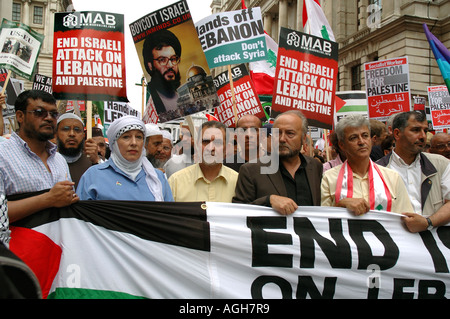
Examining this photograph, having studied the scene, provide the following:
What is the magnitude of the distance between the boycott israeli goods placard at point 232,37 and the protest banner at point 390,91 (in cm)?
281

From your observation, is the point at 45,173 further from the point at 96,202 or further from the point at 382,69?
the point at 382,69

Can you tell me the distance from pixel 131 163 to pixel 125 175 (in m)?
0.10

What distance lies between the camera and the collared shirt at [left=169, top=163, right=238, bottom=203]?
332 cm

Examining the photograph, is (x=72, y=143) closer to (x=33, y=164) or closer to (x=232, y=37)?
(x=33, y=164)

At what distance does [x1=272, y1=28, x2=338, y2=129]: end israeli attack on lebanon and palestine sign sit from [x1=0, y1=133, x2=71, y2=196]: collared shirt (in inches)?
128

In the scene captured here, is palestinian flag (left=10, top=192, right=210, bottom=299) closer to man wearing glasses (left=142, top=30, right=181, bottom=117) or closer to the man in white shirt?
the man in white shirt

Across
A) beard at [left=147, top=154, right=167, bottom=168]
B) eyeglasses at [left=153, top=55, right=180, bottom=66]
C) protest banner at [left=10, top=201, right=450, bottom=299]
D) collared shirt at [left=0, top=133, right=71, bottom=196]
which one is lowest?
protest banner at [left=10, top=201, right=450, bottom=299]

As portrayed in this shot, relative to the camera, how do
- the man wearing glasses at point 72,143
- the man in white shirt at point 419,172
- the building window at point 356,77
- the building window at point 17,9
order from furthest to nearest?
the building window at point 17,9, the building window at point 356,77, the man wearing glasses at point 72,143, the man in white shirt at point 419,172

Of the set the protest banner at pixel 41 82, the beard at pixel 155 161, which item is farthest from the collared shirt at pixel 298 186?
the protest banner at pixel 41 82

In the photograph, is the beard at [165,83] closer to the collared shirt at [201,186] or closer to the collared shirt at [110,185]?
the collared shirt at [201,186]

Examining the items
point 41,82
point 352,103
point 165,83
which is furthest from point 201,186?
point 41,82

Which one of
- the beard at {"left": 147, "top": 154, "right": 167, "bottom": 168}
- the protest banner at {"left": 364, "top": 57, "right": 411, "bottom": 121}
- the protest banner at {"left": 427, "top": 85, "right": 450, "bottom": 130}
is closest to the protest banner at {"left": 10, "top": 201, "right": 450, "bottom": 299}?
the beard at {"left": 147, "top": 154, "right": 167, "bottom": 168}

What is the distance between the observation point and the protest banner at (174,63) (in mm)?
4973

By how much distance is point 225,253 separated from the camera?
8.91 feet
